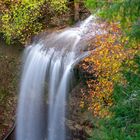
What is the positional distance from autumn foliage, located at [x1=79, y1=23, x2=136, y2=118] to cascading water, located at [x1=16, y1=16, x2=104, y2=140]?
1537 millimetres

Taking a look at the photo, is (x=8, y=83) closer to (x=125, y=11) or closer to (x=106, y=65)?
(x=106, y=65)

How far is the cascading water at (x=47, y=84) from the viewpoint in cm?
1152

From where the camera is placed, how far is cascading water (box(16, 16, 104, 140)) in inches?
453

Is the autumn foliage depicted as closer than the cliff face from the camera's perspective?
Yes

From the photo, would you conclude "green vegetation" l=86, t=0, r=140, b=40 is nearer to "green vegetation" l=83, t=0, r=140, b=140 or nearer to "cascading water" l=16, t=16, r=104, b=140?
"green vegetation" l=83, t=0, r=140, b=140

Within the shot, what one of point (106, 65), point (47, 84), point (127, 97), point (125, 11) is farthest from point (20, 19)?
point (125, 11)

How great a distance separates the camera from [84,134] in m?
11.0

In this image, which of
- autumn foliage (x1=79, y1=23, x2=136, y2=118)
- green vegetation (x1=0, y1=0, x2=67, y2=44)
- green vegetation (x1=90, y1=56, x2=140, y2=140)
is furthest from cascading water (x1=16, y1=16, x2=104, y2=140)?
green vegetation (x1=90, y1=56, x2=140, y2=140)

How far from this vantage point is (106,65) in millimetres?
9078

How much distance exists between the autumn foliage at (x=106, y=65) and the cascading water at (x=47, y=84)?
1537 mm

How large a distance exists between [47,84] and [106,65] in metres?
3.34

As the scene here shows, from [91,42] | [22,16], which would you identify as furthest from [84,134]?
[22,16]

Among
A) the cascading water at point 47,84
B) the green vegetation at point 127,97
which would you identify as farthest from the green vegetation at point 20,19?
the green vegetation at point 127,97

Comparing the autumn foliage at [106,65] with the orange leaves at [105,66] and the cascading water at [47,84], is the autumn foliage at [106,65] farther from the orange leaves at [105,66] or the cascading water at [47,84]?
the cascading water at [47,84]
